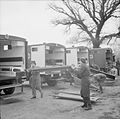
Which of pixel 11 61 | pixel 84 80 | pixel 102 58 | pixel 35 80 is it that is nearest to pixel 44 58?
pixel 11 61

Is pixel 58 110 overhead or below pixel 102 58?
below

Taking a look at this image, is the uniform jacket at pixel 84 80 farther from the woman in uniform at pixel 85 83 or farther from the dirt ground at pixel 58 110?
the dirt ground at pixel 58 110

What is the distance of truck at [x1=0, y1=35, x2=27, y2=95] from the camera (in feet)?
28.1

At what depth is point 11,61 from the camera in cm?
1029

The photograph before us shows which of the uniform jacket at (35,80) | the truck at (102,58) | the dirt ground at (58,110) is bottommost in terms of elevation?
the dirt ground at (58,110)

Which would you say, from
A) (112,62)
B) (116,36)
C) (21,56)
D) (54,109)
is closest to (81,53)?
(112,62)

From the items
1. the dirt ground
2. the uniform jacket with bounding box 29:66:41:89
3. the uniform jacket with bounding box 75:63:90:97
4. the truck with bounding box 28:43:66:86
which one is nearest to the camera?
the dirt ground

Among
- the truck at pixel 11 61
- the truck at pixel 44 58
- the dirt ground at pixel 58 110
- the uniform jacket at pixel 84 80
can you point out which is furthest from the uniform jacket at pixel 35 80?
the truck at pixel 44 58

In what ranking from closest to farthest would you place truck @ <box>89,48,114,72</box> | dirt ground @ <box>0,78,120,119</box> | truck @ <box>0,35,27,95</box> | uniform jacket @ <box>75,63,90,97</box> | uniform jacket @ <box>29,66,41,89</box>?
dirt ground @ <box>0,78,120,119</box> → uniform jacket @ <box>75,63,90,97</box> → truck @ <box>0,35,27,95</box> → uniform jacket @ <box>29,66,41,89</box> → truck @ <box>89,48,114,72</box>

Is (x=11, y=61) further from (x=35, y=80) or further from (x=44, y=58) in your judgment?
(x=44, y=58)

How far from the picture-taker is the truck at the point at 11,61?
858 centimetres

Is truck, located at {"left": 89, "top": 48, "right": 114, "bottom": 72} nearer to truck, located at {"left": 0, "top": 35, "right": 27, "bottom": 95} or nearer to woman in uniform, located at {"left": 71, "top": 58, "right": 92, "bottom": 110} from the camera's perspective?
truck, located at {"left": 0, "top": 35, "right": 27, "bottom": 95}

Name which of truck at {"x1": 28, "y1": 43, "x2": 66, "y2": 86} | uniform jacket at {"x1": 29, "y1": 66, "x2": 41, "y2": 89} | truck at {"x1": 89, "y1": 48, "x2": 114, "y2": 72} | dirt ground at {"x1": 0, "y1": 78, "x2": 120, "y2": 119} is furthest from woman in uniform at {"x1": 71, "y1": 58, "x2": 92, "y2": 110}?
truck at {"x1": 89, "y1": 48, "x2": 114, "y2": 72}

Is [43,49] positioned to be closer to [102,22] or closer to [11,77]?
[11,77]
